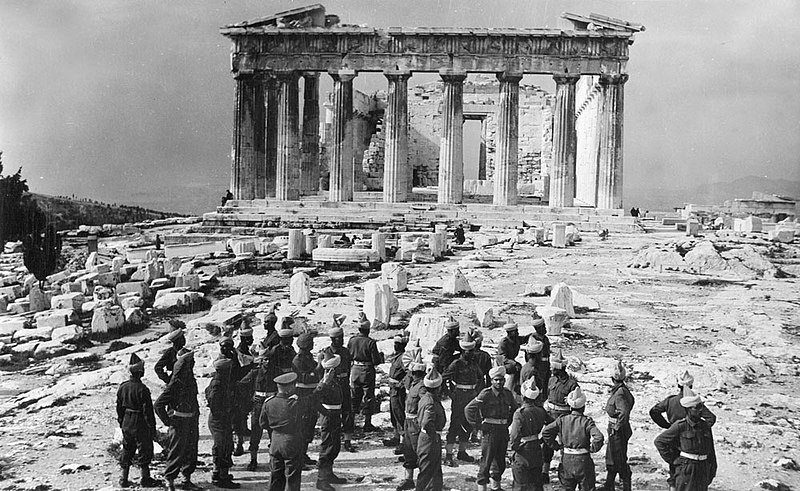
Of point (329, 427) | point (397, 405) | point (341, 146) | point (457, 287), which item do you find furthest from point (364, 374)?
point (341, 146)

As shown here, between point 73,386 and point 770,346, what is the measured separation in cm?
1166

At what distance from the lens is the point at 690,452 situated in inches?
272

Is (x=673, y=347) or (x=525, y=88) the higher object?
(x=525, y=88)

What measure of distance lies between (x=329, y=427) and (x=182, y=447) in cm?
156

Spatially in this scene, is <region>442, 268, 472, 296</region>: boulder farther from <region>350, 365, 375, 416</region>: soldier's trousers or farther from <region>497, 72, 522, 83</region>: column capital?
<region>497, 72, 522, 83</region>: column capital

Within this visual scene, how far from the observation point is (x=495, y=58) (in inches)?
1487

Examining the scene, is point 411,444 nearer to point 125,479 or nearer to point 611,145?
point 125,479

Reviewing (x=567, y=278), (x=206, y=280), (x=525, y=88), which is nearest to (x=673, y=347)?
(x=567, y=278)

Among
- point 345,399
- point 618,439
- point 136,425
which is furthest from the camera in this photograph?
point 345,399

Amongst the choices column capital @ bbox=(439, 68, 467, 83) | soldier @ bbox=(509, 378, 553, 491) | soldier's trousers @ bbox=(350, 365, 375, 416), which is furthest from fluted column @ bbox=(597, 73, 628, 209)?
soldier @ bbox=(509, 378, 553, 491)

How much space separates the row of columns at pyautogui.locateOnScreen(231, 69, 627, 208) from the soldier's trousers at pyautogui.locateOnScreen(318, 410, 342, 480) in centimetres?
3056

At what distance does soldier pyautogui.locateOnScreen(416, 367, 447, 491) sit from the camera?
7.22m

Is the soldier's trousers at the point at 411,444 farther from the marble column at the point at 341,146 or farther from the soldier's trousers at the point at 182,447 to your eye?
the marble column at the point at 341,146

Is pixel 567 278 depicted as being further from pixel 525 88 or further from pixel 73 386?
pixel 525 88
